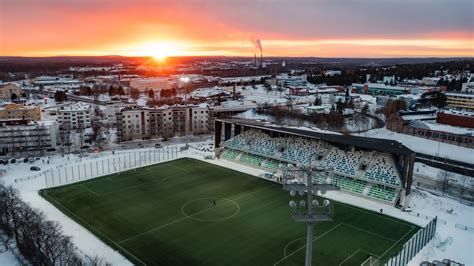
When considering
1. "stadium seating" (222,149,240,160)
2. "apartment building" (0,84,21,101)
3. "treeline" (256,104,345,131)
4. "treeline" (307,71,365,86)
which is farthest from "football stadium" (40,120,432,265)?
"treeline" (307,71,365,86)

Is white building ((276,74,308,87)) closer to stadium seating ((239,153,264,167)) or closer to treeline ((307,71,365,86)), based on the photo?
treeline ((307,71,365,86))

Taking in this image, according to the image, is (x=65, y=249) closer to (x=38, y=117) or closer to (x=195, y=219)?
(x=195, y=219)

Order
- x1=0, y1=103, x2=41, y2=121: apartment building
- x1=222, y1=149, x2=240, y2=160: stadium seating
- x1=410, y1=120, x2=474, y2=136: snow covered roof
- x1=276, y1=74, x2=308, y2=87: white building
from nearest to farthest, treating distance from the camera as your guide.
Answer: x1=222, y1=149, x2=240, y2=160: stadium seating → x1=410, y1=120, x2=474, y2=136: snow covered roof → x1=0, y1=103, x2=41, y2=121: apartment building → x1=276, y1=74, x2=308, y2=87: white building

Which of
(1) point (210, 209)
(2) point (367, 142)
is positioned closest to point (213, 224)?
(1) point (210, 209)

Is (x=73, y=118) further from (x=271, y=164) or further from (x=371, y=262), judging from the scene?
(x=371, y=262)

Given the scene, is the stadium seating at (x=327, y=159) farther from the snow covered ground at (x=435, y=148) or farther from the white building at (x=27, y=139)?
the white building at (x=27, y=139)

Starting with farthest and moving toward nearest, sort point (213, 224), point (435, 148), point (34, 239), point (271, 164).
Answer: point (435, 148) → point (271, 164) → point (213, 224) → point (34, 239)

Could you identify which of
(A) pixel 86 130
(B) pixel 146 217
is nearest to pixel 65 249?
(B) pixel 146 217

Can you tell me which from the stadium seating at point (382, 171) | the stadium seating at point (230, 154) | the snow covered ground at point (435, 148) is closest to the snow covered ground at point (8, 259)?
the stadium seating at point (230, 154)
